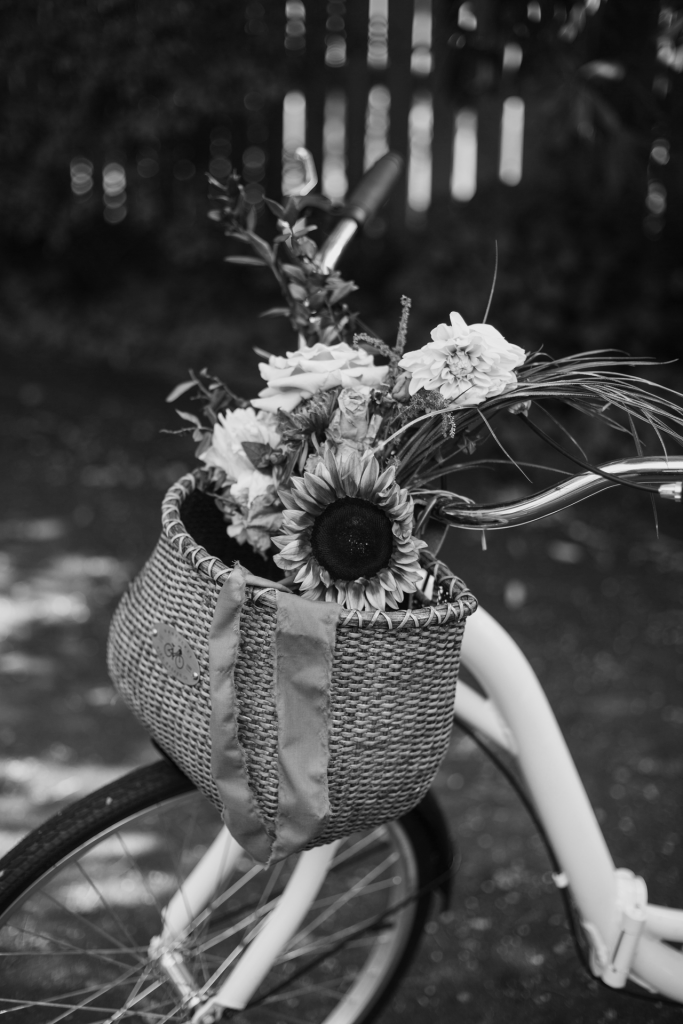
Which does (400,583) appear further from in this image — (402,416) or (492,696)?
(492,696)

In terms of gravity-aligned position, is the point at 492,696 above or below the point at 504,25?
below

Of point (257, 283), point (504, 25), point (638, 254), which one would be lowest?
point (257, 283)

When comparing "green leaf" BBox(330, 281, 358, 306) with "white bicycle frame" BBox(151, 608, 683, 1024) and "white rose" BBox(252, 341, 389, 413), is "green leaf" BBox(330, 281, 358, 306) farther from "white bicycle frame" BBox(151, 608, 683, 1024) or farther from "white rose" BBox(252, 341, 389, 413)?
"white bicycle frame" BBox(151, 608, 683, 1024)

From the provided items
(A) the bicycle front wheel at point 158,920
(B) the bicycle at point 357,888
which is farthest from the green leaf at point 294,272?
(A) the bicycle front wheel at point 158,920

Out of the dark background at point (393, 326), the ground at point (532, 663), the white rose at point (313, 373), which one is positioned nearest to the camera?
the white rose at point (313, 373)

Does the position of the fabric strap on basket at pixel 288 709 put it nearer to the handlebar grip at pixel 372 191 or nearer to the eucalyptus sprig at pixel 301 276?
the eucalyptus sprig at pixel 301 276

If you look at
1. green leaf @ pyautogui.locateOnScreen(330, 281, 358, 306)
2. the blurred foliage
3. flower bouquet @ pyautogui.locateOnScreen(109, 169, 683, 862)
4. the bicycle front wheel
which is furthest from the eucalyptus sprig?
the blurred foliage

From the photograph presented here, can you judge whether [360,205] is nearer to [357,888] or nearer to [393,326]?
[357,888]

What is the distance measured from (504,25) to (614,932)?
2.70 meters

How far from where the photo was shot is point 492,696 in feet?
4.83

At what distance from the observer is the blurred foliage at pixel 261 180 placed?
3621 millimetres

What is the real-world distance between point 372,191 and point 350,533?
846mm

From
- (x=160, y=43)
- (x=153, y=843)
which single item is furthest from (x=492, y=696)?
(x=160, y=43)

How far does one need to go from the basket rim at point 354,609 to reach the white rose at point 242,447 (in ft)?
0.29
